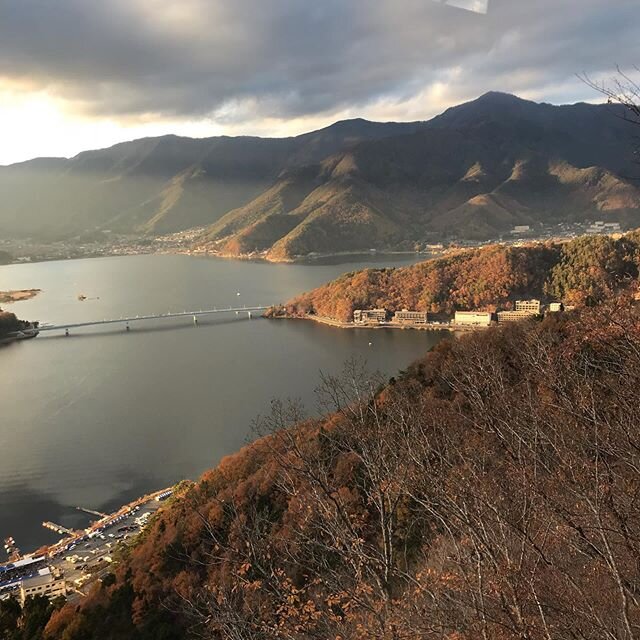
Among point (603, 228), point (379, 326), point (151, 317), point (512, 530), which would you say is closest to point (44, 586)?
point (512, 530)

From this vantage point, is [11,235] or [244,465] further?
[11,235]

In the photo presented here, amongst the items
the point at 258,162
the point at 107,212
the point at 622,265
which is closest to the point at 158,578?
the point at 622,265

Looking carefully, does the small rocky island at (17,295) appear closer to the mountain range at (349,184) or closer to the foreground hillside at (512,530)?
the mountain range at (349,184)

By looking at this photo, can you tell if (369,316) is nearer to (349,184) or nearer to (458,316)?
(458,316)

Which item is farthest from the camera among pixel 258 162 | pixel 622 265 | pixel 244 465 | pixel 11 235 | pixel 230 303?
pixel 258 162

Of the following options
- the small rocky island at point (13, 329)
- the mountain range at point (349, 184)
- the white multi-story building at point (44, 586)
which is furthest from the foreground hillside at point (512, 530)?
the mountain range at point (349, 184)

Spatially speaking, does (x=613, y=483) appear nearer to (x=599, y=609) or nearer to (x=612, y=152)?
(x=599, y=609)

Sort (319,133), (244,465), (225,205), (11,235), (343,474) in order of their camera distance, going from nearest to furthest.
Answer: (343,474)
(244,465)
(11,235)
(225,205)
(319,133)
